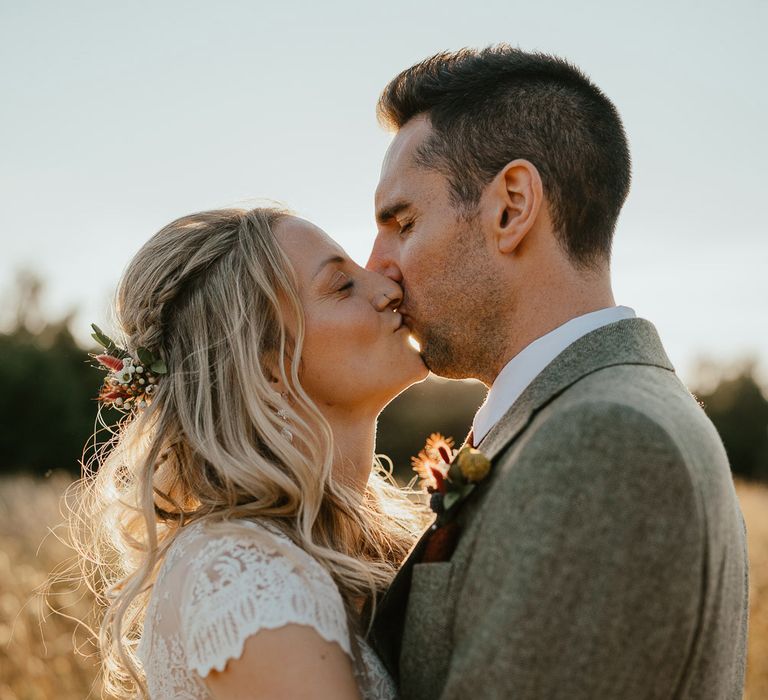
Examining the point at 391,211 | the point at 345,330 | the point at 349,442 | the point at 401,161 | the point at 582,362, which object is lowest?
the point at 349,442

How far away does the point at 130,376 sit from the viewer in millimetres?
3498

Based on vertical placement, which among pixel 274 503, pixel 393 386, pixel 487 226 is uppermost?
pixel 487 226

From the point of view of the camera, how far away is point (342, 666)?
2.55 metres

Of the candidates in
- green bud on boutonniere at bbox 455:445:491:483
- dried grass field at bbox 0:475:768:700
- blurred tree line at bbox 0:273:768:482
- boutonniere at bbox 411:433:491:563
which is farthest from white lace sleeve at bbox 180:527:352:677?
blurred tree line at bbox 0:273:768:482

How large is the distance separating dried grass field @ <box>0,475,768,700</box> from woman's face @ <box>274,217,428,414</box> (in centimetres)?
246

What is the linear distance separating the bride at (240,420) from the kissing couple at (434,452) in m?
0.01

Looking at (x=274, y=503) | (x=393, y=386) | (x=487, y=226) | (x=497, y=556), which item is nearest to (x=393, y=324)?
(x=393, y=386)

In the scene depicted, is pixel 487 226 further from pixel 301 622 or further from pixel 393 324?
pixel 301 622

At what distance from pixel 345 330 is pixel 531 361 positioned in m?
0.91

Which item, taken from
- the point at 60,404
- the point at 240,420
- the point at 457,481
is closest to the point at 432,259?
the point at 240,420

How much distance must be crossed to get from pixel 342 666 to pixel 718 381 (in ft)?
156

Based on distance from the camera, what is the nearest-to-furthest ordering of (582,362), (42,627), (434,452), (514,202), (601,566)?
(601,566) → (582,362) → (434,452) → (514,202) → (42,627)

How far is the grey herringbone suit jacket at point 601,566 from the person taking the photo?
6.13ft

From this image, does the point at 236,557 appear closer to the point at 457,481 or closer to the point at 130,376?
the point at 457,481
